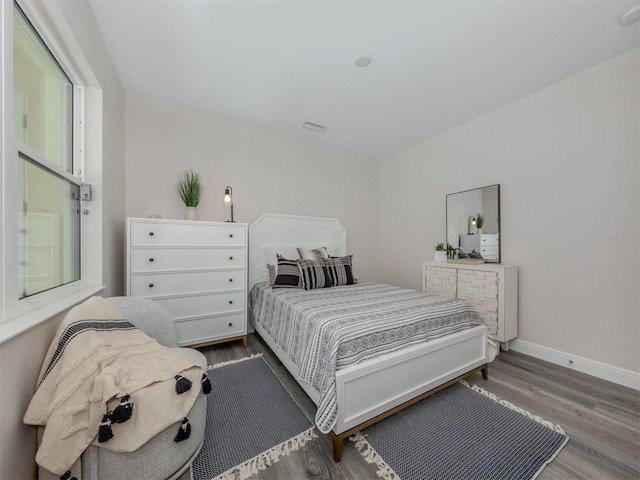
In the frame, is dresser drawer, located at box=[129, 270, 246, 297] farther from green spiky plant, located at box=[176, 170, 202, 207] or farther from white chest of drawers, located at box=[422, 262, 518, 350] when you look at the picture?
white chest of drawers, located at box=[422, 262, 518, 350]

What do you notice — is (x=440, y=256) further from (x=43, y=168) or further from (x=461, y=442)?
(x=43, y=168)

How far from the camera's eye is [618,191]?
1966mm

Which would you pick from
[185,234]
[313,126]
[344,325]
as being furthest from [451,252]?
[185,234]

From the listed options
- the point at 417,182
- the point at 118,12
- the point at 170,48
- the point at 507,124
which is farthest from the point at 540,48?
the point at 118,12

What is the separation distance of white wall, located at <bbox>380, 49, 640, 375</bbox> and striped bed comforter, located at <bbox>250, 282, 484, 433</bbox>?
1.00 metres

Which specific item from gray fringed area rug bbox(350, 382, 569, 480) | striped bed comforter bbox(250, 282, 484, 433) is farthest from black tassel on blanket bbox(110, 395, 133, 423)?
gray fringed area rug bbox(350, 382, 569, 480)

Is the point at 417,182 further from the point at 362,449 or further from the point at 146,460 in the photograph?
the point at 146,460

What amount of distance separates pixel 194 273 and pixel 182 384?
5.13 ft

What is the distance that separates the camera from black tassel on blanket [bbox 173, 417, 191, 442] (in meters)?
0.99

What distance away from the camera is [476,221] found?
2896mm

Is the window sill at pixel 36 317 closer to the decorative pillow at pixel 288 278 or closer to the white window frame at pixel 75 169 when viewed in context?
the white window frame at pixel 75 169

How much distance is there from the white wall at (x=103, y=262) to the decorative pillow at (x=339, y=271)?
6.68ft

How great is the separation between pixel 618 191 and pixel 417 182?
201cm

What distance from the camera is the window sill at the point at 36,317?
78cm
